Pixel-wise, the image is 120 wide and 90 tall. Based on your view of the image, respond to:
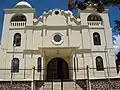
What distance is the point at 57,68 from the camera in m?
22.7

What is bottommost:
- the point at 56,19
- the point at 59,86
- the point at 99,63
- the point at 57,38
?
the point at 59,86

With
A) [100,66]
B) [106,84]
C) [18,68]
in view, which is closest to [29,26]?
[18,68]

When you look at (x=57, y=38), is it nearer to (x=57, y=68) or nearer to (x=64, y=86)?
(x=57, y=68)

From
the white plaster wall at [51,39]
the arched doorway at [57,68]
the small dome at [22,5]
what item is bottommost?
the arched doorway at [57,68]

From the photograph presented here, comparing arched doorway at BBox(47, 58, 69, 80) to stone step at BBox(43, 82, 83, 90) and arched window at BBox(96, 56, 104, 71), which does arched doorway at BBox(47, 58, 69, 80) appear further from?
stone step at BBox(43, 82, 83, 90)

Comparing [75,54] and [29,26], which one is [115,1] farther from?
[29,26]

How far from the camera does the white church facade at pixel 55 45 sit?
811 inches

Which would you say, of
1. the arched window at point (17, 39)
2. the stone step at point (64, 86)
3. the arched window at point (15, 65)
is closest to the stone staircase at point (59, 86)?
the stone step at point (64, 86)

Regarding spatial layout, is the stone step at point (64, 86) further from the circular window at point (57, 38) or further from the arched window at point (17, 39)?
the arched window at point (17, 39)

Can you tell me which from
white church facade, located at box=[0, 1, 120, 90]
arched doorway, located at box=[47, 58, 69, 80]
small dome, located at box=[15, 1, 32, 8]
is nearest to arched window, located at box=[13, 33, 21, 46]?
white church facade, located at box=[0, 1, 120, 90]

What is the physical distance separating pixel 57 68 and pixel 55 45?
282cm

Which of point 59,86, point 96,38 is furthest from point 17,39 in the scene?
point 59,86

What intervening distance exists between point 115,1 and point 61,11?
1934cm

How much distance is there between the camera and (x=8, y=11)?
77.6 feet
